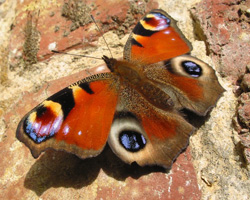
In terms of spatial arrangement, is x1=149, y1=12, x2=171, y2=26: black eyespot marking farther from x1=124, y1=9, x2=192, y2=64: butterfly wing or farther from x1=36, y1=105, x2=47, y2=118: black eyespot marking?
x1=36, y1=105, x2=47, y2=118: black eyespot marking

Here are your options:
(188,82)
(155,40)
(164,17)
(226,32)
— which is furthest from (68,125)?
(226,32)

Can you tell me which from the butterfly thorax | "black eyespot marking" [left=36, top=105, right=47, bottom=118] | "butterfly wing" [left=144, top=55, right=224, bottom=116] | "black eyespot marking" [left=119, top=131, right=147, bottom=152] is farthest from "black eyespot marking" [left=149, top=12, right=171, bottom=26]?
"black eyespot marking" [left=36, top=105, right=47, bottom=118]

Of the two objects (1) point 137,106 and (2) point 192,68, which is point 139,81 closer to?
(1) point 137,106

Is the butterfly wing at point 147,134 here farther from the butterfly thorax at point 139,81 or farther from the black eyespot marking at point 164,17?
the black eyespot marking at point 164,17

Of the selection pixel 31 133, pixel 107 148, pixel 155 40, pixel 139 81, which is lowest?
pixel 107 148

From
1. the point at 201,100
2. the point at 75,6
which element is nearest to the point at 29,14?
the point at 75,6

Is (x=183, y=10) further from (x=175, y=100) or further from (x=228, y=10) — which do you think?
(x=175, y=100)
